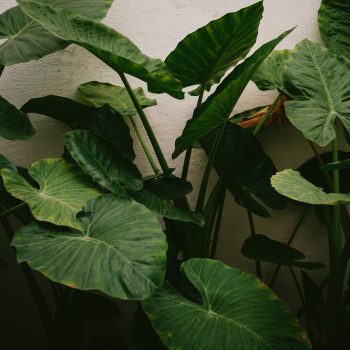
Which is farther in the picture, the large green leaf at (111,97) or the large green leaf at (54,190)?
the large green leaf at (111,97)

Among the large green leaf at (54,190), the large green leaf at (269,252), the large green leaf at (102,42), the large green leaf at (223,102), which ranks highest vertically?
the large green leaf at (102,42)

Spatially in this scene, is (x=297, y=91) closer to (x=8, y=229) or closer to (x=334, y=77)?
(x=334, y=77)

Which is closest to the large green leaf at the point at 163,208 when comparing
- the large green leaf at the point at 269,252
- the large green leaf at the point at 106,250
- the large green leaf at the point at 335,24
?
the large green leaf at the point at 106,250

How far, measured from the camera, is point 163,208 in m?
1.13

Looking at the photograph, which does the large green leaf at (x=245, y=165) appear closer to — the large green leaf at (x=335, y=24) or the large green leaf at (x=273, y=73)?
the large green leaf at (x=273, y=73)

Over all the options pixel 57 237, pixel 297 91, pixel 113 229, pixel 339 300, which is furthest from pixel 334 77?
pixel 57 237

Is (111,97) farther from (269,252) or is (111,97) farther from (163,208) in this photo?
(269,252)

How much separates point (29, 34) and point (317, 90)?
0.83 metres

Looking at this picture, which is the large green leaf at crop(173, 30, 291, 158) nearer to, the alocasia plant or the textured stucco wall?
the alocasia plant

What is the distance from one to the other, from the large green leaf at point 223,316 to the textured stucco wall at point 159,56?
0.62 m

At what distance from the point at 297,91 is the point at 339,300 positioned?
60cm

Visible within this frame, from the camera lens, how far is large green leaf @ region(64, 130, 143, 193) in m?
1.13

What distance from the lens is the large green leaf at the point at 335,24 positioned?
1.46m

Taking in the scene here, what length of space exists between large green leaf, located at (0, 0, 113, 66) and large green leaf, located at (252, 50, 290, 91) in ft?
1.65
